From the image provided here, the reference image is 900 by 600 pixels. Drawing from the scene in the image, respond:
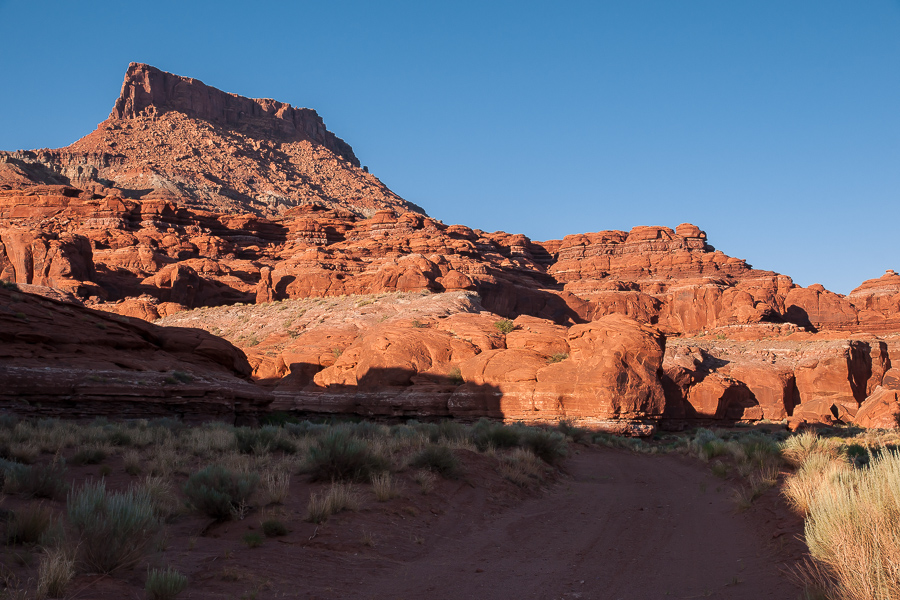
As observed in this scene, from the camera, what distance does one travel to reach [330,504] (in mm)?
8109

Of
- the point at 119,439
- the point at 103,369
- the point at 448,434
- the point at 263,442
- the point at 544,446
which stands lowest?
the point at 544,446

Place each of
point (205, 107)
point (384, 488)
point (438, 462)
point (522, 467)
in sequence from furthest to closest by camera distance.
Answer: point (205, 107) < point (522, 467) < point (438, 462) < point (384, 488)

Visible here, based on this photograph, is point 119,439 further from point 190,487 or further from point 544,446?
point 544,446

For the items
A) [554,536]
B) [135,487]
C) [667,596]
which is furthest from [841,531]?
[135,487]

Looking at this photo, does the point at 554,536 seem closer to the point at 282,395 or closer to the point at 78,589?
the point at 78,589

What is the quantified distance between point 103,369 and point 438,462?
41.4 ft

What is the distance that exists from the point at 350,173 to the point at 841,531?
170 m

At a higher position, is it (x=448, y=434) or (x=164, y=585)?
(x=164, y=585)

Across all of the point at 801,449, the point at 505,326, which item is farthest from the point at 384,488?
the point at 505,326

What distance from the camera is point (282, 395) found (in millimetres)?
27500

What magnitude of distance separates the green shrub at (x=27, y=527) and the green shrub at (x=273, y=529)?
2.19 metres

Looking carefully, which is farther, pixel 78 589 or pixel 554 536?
pixel 554 536

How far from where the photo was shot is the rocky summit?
A: 21.4 m

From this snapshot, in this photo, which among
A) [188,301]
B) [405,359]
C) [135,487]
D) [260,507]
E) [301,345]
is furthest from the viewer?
[188,301]
